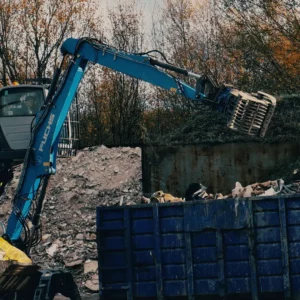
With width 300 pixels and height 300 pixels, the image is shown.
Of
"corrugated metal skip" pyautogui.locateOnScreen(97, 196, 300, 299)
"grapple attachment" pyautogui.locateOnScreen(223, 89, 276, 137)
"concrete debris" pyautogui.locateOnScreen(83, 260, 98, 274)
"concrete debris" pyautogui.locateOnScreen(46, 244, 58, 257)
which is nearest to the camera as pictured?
"corrugated metal skip" pyautogui.locateOnScreen(97, 196, 300, 299)

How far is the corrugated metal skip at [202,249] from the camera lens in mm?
8984

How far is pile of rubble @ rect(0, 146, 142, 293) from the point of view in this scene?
14922mm

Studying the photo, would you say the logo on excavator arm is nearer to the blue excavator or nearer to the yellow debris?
the blue excavator

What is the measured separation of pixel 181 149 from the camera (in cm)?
1919

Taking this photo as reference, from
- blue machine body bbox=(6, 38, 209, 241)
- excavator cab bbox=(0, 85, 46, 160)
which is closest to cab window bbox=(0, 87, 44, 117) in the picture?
excavator cab bbox=(0, 85, 46, 160)

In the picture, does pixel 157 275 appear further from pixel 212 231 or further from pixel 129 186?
pixel 129 186

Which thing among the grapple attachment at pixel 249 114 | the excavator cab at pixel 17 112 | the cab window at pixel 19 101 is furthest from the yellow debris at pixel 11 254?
the cab window at pixel 19 101

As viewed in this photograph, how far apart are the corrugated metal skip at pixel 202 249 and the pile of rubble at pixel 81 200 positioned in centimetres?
390

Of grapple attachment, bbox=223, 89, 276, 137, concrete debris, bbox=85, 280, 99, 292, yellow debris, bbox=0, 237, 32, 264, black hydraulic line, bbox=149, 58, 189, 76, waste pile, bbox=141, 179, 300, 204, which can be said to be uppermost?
black hydraulic line, bbox=149, 58, 189, 76

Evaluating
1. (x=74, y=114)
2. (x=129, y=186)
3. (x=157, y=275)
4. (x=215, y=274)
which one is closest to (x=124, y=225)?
(x=157, y=275)

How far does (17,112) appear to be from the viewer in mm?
14906

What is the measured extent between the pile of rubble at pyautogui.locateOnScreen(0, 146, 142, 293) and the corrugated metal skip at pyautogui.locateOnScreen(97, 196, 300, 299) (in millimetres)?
3897

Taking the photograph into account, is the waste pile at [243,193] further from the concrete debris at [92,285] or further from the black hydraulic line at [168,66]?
the concrete debris at [92,285]

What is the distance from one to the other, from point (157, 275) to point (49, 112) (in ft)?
12.3
